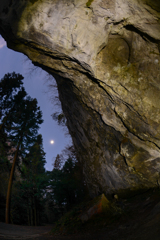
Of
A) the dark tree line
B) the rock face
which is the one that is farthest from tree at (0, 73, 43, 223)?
the rock face

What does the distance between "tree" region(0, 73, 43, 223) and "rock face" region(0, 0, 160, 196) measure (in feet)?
32.4

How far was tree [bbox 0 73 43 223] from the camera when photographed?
14.3 m

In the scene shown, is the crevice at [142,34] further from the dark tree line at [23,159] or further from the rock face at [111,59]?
the dark tree line at [23,159]

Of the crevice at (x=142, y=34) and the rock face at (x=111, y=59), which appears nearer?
the rock face at (x=111, y=59)

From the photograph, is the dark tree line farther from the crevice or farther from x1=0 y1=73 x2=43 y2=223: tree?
the crevice

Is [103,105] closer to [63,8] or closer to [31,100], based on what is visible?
[63,8]

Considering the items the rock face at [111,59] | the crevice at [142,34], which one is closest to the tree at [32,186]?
the rock face at [111,59]

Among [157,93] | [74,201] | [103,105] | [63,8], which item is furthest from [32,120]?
[157,93]

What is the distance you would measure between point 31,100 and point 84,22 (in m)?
13.1

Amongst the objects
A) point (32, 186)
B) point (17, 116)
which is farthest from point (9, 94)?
point (32, 186)

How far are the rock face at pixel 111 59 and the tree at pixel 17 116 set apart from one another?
32.4 ft

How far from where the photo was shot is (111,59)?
19.7ft

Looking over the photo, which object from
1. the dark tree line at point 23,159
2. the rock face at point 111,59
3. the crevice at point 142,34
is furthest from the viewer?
the dark tree line at point 23,159

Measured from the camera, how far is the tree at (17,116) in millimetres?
14305
